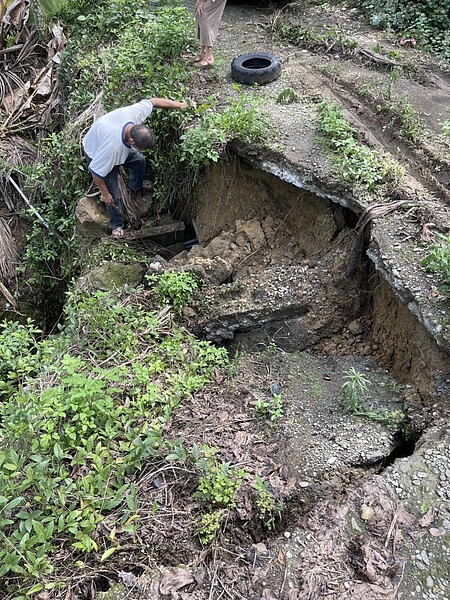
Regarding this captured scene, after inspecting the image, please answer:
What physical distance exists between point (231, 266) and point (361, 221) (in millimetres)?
1387

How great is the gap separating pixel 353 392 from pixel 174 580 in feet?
5.87

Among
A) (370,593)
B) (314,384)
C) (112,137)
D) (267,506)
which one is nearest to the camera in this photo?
(370,593)

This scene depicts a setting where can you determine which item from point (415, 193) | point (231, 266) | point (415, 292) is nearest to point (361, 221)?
point (415, 193)

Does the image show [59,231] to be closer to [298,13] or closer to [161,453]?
[161,453]

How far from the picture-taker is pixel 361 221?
15.7 ft

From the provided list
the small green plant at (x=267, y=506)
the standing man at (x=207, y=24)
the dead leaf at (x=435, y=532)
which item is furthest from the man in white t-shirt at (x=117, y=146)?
the dead leaf at (x=435, y=532)

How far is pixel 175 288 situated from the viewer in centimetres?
505

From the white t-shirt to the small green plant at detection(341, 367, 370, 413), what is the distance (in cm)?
312

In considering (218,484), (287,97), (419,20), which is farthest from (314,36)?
(218,484)

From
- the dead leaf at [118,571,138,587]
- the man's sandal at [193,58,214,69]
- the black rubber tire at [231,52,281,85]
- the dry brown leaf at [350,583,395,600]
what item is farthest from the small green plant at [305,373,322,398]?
the man's sandal at [193,58,214,69]

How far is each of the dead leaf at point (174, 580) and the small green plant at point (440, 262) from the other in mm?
2615

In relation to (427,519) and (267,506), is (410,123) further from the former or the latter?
(267,506)

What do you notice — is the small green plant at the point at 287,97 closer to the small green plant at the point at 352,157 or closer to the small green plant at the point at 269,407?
the small green plant at the point at 352,157

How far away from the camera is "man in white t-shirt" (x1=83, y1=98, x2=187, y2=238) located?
5309mm
